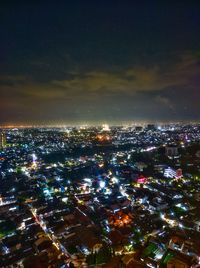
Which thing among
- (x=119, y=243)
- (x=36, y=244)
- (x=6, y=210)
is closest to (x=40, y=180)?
(x=6, y=210)

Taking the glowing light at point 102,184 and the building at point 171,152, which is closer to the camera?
the glowing light at point 102,184

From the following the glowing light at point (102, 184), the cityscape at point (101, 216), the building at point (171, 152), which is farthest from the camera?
the building at point (171, 152)

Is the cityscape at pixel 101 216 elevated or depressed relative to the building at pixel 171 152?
depressed

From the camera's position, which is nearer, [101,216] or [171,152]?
[101,216]

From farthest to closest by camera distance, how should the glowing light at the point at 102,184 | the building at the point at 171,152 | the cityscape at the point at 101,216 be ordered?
1. the building at the point at 171,152
2. the glowing light at the point at 102,184
3. the cityscape at the point at 101,216

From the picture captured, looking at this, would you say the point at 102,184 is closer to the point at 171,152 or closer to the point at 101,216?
the point at 101,216

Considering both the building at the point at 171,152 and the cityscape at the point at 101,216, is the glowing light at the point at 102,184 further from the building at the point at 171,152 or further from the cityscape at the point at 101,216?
the building at the point at 171,152

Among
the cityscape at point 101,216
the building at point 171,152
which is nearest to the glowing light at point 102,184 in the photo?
the cityscape at point 101,216

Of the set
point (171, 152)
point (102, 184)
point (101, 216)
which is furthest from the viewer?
point (171, 152)

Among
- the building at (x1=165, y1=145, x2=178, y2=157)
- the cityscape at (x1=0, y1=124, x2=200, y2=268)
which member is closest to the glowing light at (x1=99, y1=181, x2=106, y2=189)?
the cityscape at (x1=0, y1=124, x2=200, y2=268)

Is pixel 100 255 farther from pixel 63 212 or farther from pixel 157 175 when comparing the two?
pixel 157 175

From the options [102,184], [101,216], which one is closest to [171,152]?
[102,184]
